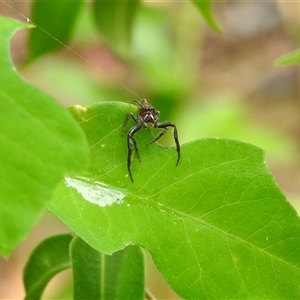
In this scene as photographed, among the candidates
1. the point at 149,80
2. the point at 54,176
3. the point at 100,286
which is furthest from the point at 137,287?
the point at 149,80

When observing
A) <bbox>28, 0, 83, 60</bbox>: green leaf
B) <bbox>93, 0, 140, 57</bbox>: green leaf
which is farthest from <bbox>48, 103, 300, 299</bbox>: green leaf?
<bbox>93, 0, 140, 57</bbox>: green leaf

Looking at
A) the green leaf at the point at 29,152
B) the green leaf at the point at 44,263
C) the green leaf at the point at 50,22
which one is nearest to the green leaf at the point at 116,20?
the green leaf at the point at 50,22

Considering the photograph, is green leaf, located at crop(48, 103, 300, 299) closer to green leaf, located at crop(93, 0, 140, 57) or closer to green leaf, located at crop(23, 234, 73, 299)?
green leaf, located at crop(23, 234, 73, 299)

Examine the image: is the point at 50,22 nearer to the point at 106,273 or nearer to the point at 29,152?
the point at 106,273

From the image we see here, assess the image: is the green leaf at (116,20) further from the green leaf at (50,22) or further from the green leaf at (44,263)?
the green leaf at (44,263)

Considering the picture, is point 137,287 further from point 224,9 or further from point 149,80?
point 224,9

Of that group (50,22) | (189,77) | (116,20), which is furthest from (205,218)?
(189,77)
